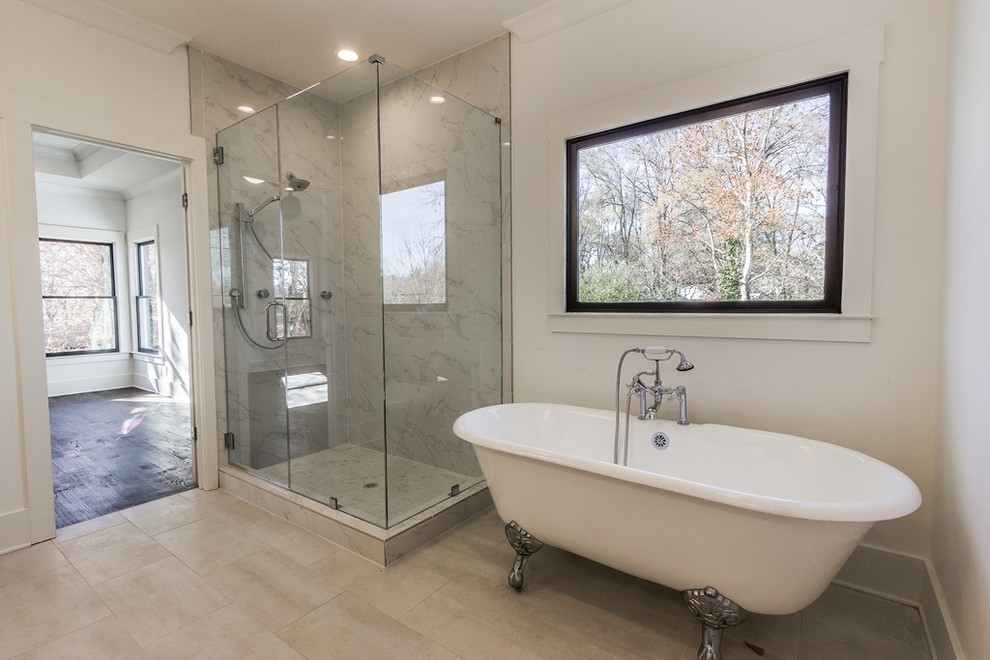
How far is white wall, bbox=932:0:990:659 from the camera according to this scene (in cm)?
119

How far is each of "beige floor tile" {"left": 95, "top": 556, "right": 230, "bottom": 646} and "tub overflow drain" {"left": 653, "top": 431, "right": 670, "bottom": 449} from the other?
1.83 metres

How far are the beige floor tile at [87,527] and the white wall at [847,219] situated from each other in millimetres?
2458

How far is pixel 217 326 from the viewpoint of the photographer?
2955 mm

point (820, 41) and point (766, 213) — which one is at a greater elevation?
point (820, 41)

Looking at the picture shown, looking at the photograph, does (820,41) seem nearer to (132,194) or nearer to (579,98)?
(579,98)

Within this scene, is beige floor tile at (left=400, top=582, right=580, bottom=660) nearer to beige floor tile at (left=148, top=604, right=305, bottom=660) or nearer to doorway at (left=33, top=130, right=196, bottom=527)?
beige floor tile at (left=148, top=604, right=305, bottom=660)

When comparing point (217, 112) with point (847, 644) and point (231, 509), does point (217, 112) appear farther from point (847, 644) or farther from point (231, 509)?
point (847, 644)

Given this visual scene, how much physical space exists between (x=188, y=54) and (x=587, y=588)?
141 inches

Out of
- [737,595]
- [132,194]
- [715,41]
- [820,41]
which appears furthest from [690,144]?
[132,194]

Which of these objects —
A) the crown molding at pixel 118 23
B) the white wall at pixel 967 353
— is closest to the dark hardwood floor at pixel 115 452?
the crown molding at pixel 118 23

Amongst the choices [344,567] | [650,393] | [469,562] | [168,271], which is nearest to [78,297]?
[168,271]

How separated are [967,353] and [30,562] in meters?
3.66

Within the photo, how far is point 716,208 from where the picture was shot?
6.93 feet

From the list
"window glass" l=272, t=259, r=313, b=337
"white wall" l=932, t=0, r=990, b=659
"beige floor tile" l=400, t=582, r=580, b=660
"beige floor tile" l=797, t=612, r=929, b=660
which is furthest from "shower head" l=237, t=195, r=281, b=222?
"beige floor tile" l=797, t=612, r=929, b=660
